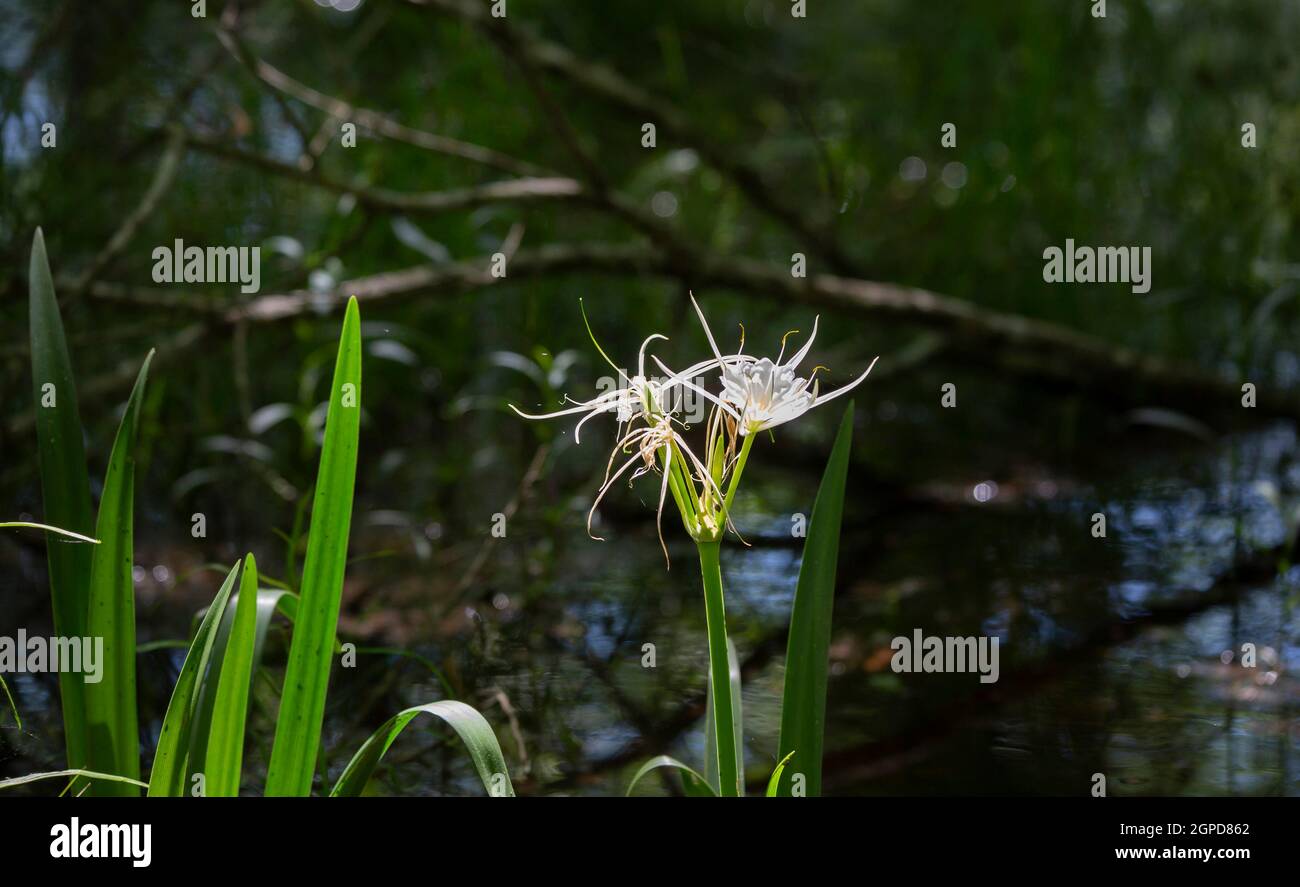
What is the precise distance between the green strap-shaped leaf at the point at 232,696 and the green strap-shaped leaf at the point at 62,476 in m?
0.15

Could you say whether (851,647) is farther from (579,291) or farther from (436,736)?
(579,291)

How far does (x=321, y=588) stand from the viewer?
2.92 feet

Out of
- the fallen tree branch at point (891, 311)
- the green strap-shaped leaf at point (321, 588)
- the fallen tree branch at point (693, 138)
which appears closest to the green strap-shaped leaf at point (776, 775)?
the green strap-shaped leaf at point (321, 588)

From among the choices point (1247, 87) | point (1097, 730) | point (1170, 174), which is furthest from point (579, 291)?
point (1097, 730)

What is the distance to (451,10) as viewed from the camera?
249cm

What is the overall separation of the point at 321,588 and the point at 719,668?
0.32 metres

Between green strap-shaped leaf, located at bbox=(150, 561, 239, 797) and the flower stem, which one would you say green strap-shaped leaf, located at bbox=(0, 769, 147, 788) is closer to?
green strap-shaped leaf, located at bbox=(150, 561, 239, 797)

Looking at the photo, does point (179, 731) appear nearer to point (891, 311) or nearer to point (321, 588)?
point (321, 588)

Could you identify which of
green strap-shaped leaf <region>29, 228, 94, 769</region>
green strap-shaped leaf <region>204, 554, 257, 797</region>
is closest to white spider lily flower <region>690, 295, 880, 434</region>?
green strap-shaped leaf <region>204, 554, 257, 797</region>

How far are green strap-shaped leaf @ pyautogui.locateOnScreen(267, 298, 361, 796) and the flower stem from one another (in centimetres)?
28

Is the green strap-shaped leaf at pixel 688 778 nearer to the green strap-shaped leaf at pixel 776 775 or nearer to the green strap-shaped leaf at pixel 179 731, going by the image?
the green strap-shaped leaf at pixel 776 775

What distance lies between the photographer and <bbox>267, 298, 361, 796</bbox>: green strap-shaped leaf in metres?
0.89

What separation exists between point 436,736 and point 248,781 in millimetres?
223

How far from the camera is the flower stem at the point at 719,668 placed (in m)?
0.87
